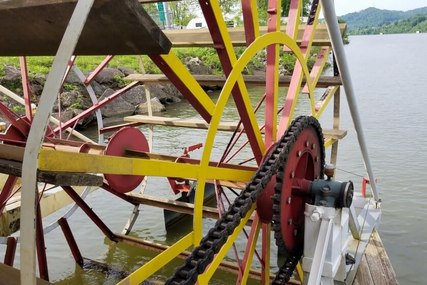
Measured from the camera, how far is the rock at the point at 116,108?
13.4m

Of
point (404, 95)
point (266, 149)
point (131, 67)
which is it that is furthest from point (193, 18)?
point (266, 149)

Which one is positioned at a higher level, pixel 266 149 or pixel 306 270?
pixel 266 149

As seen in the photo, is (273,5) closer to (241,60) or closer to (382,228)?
(241,60)

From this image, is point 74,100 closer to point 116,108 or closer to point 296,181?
point 116,108

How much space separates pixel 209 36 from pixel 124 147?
165 centimetres

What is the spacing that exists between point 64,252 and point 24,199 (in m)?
4.27

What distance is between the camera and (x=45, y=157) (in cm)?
168

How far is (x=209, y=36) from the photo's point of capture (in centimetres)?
Answer: 501

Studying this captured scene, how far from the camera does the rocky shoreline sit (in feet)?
38.5

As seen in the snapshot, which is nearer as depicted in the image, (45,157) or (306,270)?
(45,157)

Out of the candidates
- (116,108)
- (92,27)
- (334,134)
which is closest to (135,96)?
(116,108)

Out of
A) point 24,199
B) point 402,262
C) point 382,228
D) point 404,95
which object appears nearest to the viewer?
point 24,199

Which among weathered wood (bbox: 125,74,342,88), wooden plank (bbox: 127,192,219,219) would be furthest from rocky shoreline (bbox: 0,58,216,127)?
wooden plank (bbox: 127,192,219,219)

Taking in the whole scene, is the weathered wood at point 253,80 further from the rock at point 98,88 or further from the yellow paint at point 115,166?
the rock at point 98,88
